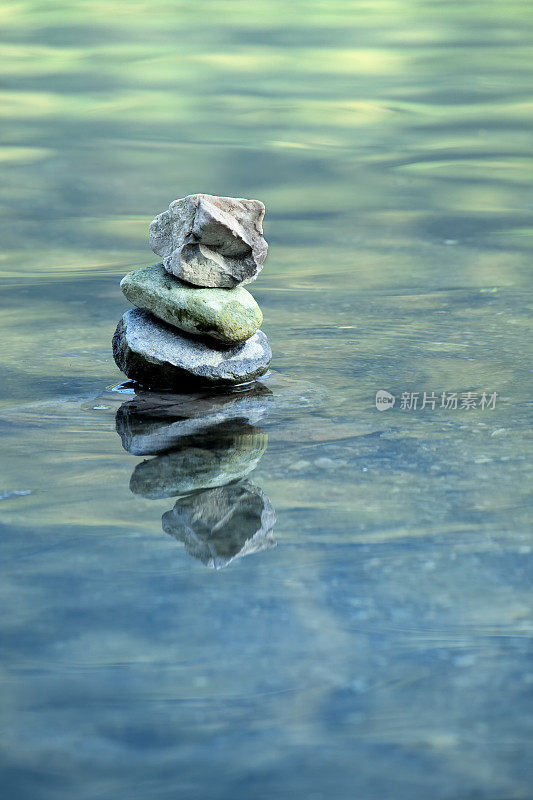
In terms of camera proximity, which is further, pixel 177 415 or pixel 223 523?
pixel 177 415

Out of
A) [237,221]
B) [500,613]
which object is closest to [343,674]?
[500,613]

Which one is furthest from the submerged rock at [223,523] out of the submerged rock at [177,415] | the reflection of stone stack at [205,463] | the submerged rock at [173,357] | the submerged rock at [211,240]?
the submerged rock at [211,240]

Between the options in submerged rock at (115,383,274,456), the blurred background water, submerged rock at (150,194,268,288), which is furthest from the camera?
submerged rock at (150,194,268,288)

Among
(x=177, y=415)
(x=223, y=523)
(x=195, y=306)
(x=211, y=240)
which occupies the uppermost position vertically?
(x=211, y=240)

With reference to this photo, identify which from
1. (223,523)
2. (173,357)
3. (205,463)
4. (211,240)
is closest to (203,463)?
(205,463)

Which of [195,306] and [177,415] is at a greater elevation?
[195,306]

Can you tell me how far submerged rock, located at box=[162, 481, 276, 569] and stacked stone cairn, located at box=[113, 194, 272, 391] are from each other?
3.37 feet

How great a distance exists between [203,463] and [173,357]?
0.81 meters

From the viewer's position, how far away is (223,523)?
3.24m

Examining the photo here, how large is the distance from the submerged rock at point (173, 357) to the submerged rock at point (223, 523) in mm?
995

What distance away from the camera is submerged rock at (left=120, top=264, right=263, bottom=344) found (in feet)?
14.2

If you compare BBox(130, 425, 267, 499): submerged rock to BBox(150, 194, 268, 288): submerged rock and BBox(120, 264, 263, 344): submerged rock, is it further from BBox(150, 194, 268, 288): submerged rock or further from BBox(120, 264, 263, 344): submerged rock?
BBox(150, 194, 268, 288): submerged rock

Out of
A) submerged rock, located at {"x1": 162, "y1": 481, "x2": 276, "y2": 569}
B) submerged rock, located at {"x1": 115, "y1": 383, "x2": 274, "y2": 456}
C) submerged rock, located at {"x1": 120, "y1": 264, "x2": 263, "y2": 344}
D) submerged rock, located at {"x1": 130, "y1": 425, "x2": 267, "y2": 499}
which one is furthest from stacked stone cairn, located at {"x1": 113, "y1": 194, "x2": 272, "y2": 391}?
submerged rock, located at {"x1": 162, "y1": 481, "x2": 276, "y2": 569}

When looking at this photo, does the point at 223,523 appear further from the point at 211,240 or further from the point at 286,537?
the point at 211,240
